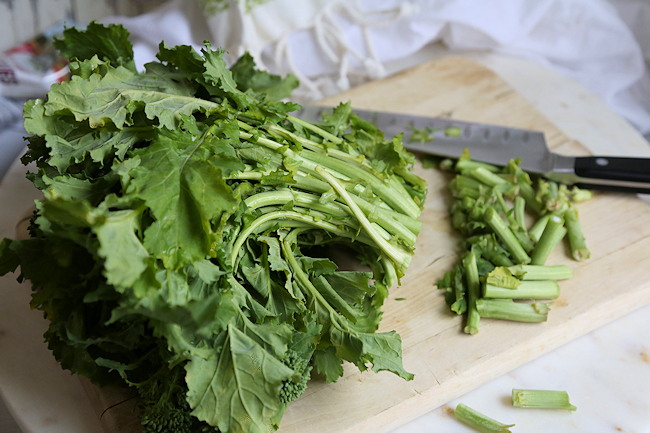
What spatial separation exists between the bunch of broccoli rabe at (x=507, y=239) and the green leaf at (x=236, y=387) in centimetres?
67

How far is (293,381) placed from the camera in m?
1.61

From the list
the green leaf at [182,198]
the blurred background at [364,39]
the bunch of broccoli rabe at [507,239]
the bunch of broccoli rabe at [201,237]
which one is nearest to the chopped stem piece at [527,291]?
the bunch of broccoli rabe at [507,239]

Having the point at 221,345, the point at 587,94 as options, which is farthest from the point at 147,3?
the point at 221,345

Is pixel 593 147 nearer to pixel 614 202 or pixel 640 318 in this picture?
pixel 614 202

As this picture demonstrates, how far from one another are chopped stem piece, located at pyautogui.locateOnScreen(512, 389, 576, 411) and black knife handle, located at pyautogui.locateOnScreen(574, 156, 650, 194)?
0.81 m

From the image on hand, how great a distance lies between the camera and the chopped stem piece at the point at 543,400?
1867mm

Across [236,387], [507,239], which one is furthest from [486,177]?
[236,387]

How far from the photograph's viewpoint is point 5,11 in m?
3.74

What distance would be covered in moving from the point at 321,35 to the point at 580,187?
4.44 ft

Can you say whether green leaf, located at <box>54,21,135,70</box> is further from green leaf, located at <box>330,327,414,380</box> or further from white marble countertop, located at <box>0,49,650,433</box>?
green leaf, located at <box>330,327,414,380</box>

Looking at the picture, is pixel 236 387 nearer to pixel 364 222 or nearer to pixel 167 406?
pixel 167 406

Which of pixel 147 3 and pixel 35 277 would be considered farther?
pixel 147 3

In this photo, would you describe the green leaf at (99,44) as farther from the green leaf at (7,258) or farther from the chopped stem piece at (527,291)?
the chopped stem piece at (527,291)

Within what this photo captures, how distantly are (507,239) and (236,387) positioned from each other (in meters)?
1.04
